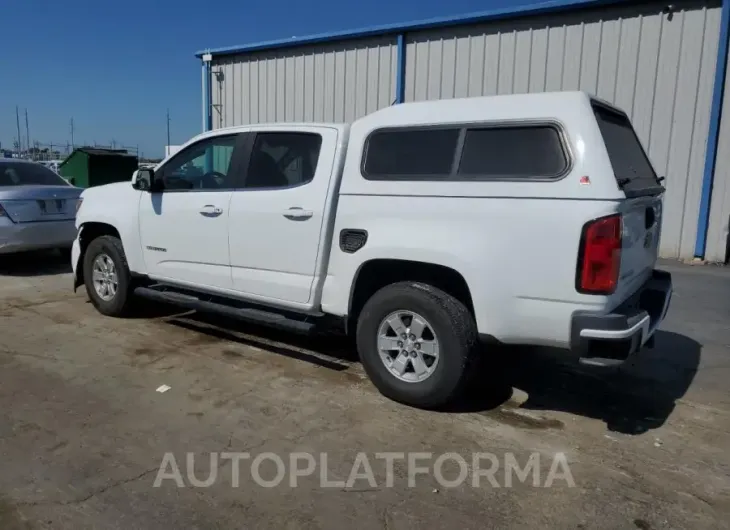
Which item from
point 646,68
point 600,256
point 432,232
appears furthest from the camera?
point 646,68

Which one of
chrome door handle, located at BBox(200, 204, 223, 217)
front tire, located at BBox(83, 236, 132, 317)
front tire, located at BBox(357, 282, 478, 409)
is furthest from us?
front tire, located at BBox(83, 236, 132, 317)

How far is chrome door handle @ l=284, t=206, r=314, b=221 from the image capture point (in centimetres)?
449

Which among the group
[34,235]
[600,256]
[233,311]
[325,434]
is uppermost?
[600,256]

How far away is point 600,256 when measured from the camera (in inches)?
132

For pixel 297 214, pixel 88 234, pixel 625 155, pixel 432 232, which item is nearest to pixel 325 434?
pixel 432 232

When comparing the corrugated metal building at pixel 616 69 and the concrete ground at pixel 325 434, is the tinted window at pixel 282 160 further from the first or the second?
the corrugated metal building at pixel 616 69

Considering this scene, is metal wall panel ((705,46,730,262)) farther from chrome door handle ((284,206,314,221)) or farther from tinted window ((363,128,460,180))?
chrome door handle ((284,206,314,221))

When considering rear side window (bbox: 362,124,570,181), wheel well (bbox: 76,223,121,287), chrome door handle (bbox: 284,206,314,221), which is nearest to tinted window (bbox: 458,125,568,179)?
rear side window (bbox: 362,124,570,181)

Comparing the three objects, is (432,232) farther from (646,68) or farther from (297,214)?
(646,68)

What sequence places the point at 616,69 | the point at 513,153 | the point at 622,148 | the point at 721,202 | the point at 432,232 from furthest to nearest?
the point at 616,69 < the point at 721,202 < the point at 622,148 < the point at 432,232 < the point at 513,153


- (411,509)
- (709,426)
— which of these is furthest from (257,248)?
(709,426)

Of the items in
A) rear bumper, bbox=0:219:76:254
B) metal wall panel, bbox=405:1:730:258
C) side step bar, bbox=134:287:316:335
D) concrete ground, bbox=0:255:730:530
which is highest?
metal wall panel, bbox=405:1:730:258

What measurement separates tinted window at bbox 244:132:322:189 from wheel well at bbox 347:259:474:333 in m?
0.88

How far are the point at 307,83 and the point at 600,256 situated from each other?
1117cm
